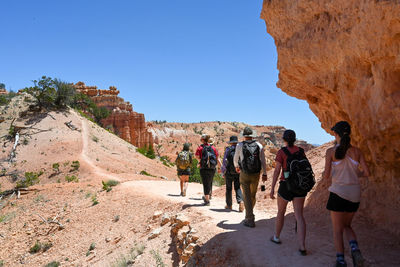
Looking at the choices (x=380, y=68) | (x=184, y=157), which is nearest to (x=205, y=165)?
(x=184, y=157)

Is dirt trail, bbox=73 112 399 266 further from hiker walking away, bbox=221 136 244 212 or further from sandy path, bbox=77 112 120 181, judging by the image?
sandy path, bbox=77 112 120 181

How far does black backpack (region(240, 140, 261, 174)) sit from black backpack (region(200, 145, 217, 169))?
6.84ft

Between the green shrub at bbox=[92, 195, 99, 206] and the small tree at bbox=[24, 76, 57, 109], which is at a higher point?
the small tree at bbox=[24, 76, 57, 109]

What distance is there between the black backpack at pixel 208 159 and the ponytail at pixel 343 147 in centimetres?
403

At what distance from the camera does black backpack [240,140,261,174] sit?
4.95 metres

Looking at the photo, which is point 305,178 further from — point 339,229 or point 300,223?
point 339,229

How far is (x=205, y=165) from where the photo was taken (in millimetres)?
7082

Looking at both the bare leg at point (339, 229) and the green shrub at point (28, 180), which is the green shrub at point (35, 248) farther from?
the bare leg at point (339, 229)

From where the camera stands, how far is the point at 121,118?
43906 mm

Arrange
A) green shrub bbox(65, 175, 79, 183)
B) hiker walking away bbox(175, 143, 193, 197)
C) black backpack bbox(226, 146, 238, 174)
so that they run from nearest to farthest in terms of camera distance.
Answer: black backpack bbox(226, 146, 238, 174) → hiker walking away bbox(175, 143, 193, 197) → green shrub bbox(65, 175, 79, 183)

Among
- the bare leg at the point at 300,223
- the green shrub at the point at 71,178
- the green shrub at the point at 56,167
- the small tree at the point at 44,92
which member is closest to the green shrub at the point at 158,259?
the bare leg at the point at 300,223

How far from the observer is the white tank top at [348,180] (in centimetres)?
328

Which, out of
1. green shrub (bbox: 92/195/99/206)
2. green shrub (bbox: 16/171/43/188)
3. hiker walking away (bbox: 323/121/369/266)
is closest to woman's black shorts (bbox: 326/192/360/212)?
hiker walking away (bbox: 323/121/369/266)

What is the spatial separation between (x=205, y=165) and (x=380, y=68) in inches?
175
